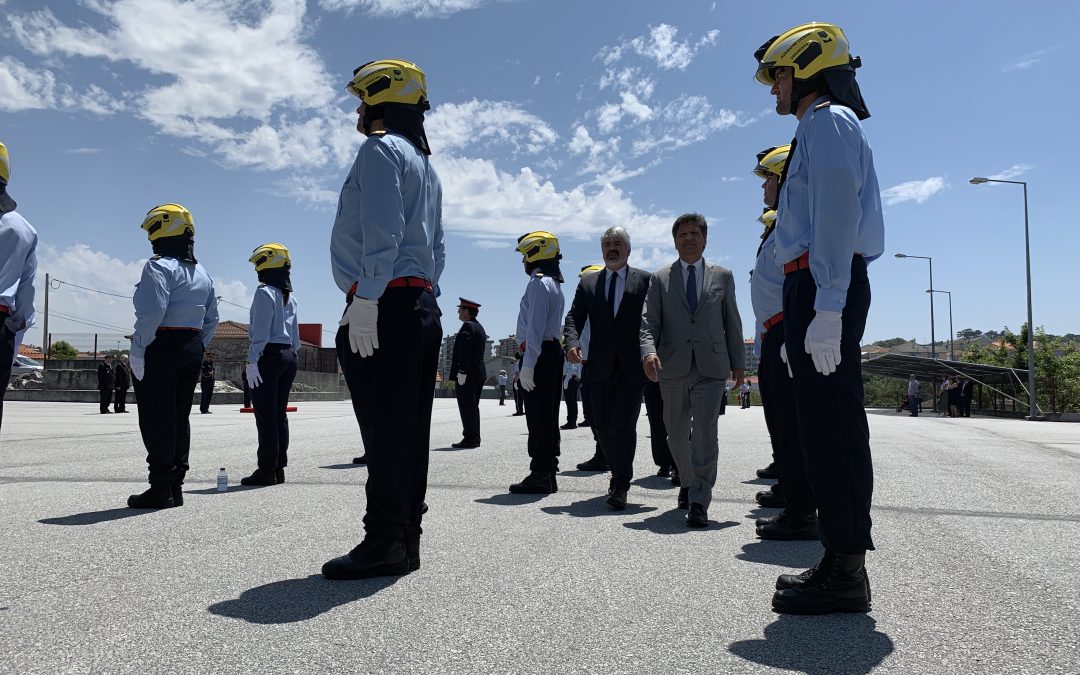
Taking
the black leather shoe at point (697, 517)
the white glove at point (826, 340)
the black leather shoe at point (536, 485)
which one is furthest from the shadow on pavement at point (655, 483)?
the white glove at point (826, 340)

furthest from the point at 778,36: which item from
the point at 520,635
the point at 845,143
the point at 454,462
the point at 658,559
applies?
the point at 454,462

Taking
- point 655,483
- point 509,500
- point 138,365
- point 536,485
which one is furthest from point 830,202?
point 138,365

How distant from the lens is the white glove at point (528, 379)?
626 cm

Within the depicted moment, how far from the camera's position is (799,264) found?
3.13 meters

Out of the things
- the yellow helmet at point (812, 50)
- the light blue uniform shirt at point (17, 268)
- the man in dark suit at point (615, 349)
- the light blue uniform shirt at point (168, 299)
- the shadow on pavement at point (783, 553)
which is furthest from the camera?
the man in dark suit at point (615, 349)

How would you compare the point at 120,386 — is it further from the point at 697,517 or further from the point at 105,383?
the point at 697,517

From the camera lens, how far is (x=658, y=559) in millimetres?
3658

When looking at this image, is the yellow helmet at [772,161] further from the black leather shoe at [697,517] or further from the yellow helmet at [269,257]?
the yellow helmet at [269,257]

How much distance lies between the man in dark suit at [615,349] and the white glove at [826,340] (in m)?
2.57

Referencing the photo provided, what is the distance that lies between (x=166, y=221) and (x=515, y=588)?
4110 mm

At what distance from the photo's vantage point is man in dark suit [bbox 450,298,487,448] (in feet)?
35.0

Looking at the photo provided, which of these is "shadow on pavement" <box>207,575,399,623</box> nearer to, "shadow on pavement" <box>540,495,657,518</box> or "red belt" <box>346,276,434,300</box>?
"red belt" <box>346,276,434,300</box>

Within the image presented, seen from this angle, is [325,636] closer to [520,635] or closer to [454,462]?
[520,635]

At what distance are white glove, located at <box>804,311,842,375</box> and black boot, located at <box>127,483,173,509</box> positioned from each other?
14.1 feet
